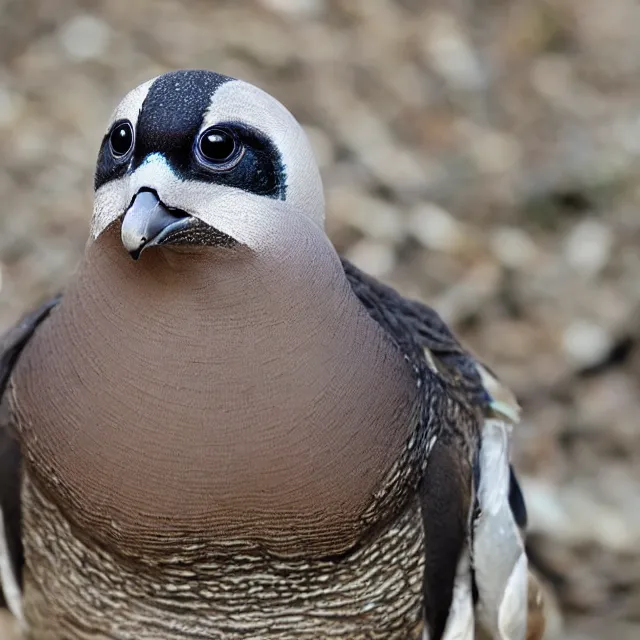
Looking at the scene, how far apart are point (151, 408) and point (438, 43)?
14.2 feet

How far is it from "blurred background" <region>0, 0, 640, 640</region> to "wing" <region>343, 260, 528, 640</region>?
1.20 metres

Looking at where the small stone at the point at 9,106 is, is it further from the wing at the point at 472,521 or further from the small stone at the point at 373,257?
the wing at the point at 472,521

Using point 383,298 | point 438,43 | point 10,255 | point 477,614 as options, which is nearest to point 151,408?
point 383,298

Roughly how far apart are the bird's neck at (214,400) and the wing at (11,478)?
205mm

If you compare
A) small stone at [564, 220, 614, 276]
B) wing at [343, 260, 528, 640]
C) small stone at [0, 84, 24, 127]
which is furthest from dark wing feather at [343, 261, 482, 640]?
small stone at [0, 84, 24, 127]

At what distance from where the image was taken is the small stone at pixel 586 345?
4191 mm

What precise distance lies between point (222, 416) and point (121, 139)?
474 mm

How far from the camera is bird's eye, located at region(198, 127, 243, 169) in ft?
5.57

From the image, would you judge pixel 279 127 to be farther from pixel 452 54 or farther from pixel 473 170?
A: pixel 452 54

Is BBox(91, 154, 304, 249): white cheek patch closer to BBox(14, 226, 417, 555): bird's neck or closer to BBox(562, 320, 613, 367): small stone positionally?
BBox(14, 226, 417, 555): bird's neck

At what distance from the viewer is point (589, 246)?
15.3ft

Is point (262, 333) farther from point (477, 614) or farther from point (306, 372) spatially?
point (477, 614)

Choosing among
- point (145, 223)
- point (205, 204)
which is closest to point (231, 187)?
point (205, 204)

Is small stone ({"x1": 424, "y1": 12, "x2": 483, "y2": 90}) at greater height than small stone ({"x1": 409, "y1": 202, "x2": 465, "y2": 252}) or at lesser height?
greater
